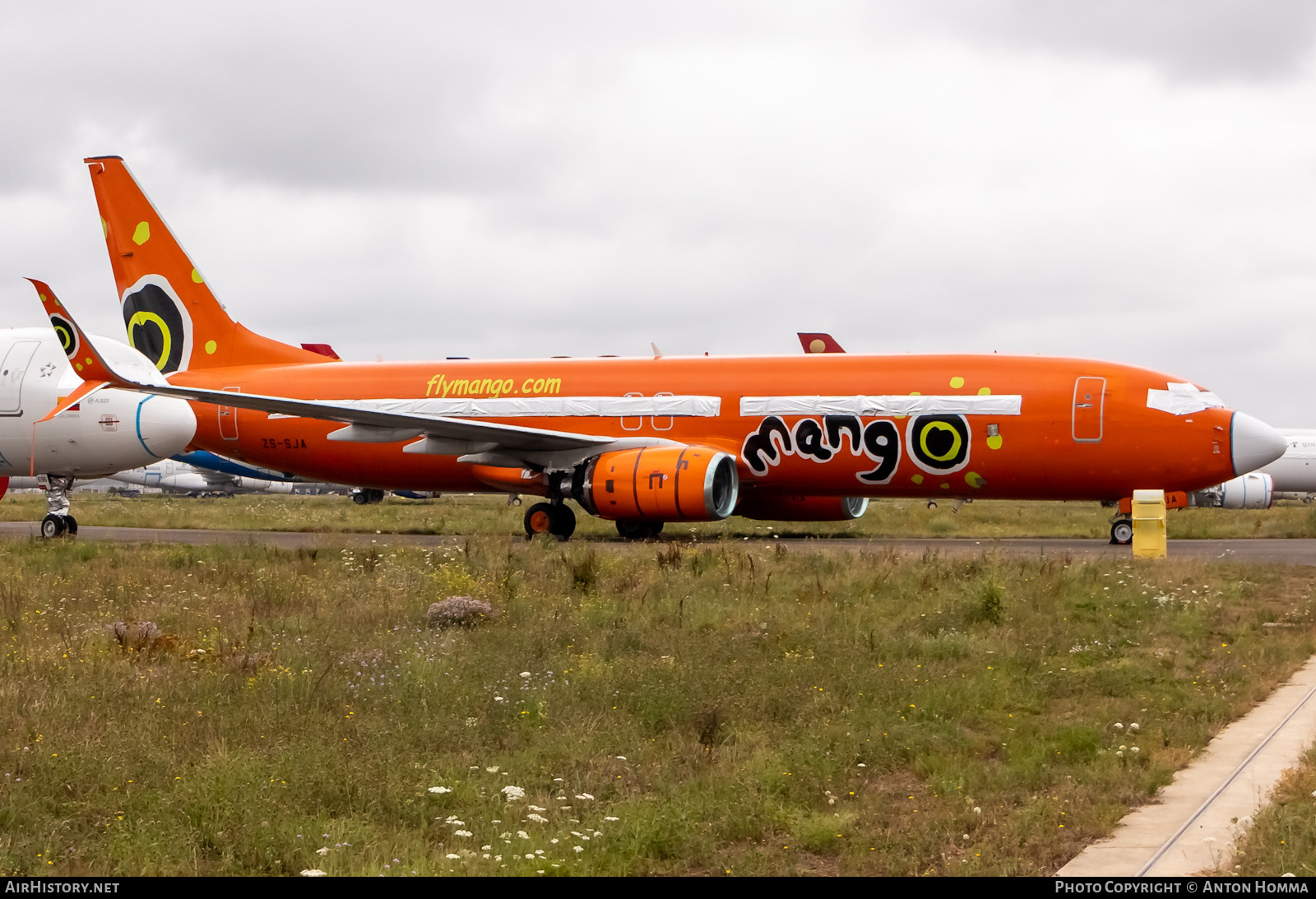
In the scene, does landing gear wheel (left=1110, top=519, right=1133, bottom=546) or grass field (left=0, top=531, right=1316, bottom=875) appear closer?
grass field (left=0, top=531, right=1316, bottom=875)

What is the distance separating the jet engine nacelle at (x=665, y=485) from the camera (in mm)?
21047

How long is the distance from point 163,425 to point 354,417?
329 cm

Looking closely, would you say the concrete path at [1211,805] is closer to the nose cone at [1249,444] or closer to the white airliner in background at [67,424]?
the nose cone at [1249,444]

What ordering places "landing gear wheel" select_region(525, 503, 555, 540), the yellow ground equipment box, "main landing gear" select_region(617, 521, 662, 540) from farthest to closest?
"main landing gear" select_region(617, 521, 662, 540), "landing gear wheel" select_region(525, 503, 555, 540), the yellow ground equipment box

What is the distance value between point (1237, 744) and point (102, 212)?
27773 millimetres

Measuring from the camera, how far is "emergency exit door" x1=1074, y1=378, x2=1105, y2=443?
21.3 m

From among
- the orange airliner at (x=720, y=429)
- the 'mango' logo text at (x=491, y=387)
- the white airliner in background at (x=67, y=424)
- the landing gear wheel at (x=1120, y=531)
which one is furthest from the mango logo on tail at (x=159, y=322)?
the landing gear wheel at (x=1120, y=531)

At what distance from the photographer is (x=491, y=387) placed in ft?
85.3

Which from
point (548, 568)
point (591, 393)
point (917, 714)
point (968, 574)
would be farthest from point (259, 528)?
point (917, 714)

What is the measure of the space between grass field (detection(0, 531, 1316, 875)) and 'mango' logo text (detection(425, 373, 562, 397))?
11.4 metres

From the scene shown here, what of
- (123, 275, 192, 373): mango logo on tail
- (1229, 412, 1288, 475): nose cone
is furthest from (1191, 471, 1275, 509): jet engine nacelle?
(123, 275, 192, 373): mango logo on tail

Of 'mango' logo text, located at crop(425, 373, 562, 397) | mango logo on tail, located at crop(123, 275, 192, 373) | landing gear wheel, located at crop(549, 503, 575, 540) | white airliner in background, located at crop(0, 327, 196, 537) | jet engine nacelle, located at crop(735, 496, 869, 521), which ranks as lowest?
landing gear wheel, located at crop(549, 503, 575, 540)

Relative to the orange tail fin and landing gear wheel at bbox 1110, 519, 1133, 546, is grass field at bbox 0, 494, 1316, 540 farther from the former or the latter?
the orange tail fin
